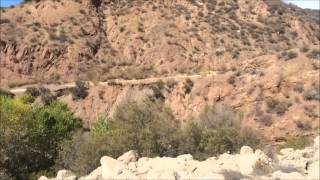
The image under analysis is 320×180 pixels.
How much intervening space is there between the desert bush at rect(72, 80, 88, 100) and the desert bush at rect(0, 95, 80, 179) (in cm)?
1653

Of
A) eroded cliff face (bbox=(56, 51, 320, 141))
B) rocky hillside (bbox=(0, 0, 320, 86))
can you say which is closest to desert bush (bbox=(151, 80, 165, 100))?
eroded cliff face (bbox=(56, 51, 320, 141))

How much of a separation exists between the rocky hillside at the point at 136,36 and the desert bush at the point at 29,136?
921 inches

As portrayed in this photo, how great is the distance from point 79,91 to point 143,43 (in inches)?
543

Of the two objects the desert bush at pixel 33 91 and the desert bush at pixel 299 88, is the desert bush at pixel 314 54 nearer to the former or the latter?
the desert bush at pixel 299 88

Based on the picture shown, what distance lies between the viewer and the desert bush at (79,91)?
5820 centimetres

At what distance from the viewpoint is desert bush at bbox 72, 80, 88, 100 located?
58.2 m

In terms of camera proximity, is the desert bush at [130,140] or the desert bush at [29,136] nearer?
the desert bush at [130,140]

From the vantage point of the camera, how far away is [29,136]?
108 feet

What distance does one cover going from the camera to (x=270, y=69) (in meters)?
49.2

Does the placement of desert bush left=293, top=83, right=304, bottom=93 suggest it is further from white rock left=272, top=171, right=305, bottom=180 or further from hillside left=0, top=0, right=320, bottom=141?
white rock left=272, top=171, right=305, bottom=180

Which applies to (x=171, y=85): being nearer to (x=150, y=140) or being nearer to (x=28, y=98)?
(x=28, y=98)

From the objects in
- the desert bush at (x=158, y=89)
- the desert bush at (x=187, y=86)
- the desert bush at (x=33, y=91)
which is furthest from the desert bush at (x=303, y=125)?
the desert bush at (x=33, y=91)

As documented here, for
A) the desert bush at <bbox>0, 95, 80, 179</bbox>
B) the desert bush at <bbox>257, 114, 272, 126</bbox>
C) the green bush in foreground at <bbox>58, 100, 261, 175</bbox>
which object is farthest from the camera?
the desert bush at <bbox>257, 114, 272, 126</bbox>

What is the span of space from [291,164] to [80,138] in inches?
536
